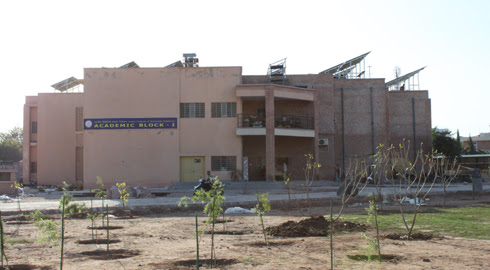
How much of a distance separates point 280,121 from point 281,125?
421 mm

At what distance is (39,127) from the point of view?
44.1 m

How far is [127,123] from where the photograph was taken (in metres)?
Answer: 37.9

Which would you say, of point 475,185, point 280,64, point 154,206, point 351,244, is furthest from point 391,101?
point 351,244

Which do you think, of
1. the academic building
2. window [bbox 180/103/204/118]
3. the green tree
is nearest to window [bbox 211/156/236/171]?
the academic building

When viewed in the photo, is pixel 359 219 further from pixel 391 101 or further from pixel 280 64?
pixel 391 101

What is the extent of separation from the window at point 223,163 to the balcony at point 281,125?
2.36m

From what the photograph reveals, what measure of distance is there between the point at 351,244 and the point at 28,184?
39.8 metres

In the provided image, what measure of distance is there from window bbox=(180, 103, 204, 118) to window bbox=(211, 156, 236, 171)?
375 centimetres

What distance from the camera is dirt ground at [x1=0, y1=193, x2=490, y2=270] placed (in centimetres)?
857

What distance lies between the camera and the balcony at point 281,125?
1447 inches

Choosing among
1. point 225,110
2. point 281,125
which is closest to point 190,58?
point 225,110

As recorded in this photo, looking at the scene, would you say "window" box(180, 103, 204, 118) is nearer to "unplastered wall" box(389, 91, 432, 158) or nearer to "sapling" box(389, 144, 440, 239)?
"sapling" box(389, 144, 440, 239)

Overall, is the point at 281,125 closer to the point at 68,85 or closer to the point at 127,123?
the point at 127,123

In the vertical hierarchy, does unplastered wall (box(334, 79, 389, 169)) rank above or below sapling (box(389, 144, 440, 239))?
above
